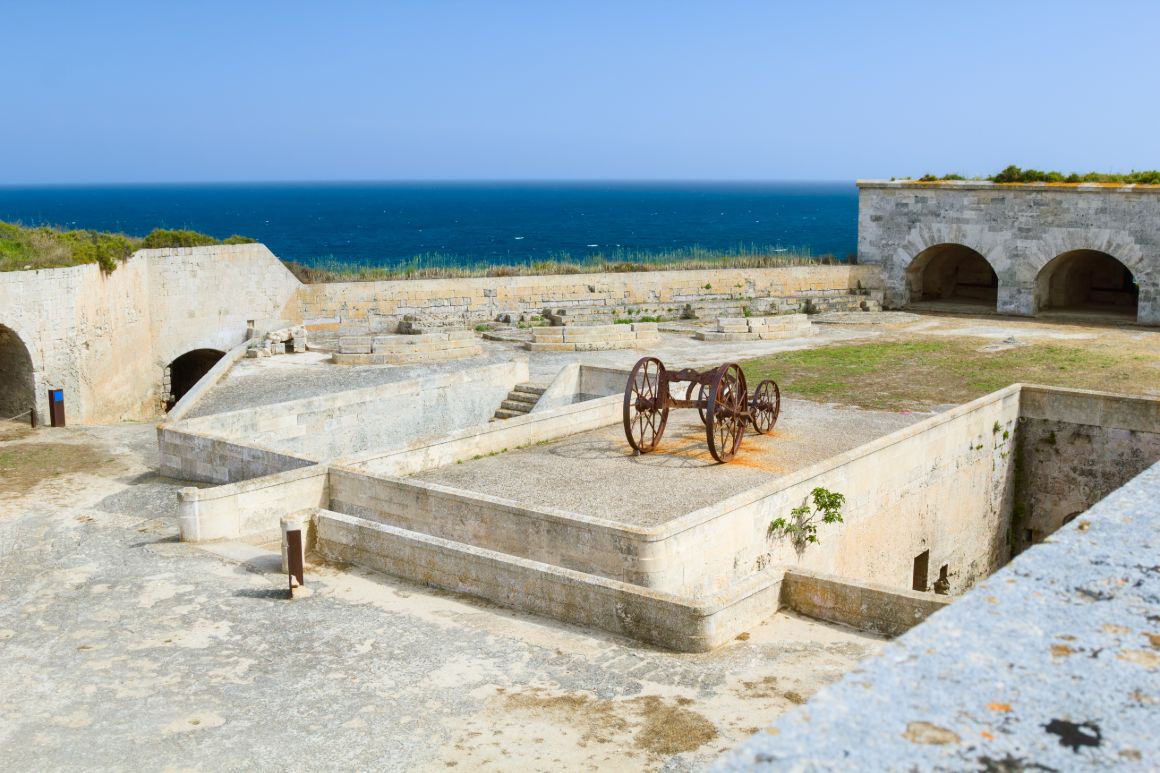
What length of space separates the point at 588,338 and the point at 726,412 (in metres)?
11.5

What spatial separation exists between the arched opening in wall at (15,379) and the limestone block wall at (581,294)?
7.50 metres

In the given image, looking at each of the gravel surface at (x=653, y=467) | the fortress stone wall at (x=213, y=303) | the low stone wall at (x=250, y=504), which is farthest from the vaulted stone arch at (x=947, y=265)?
the low stone wall at (x=250, y=504)

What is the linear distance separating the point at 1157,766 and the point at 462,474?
1189 centimetres

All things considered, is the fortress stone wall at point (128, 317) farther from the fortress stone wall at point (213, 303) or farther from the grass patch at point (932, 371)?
the grass patch at point (932, 371)

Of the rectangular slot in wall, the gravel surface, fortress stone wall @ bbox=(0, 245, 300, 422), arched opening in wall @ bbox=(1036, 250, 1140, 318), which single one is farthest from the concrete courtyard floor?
arched opening in wall @ bbox=(1036, 250, 1140, 318)

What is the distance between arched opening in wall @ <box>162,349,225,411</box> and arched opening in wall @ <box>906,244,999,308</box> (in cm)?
1888

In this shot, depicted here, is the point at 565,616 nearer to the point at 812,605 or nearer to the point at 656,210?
the point at 812,605

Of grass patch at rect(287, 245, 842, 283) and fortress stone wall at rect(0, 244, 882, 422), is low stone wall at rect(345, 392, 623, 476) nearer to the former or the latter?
fortress stone wall at rect(0, 244, 882, 422)

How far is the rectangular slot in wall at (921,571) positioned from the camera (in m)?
16.8

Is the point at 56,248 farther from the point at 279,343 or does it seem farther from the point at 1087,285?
the point at 1087,285

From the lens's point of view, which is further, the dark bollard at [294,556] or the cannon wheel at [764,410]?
the cannon wheel at [764,410]

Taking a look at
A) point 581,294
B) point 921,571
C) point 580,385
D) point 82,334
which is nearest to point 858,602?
point 921,571

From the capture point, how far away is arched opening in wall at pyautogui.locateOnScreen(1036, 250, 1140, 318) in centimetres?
3123

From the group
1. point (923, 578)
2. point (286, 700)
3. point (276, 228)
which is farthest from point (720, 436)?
point (276, 228)
